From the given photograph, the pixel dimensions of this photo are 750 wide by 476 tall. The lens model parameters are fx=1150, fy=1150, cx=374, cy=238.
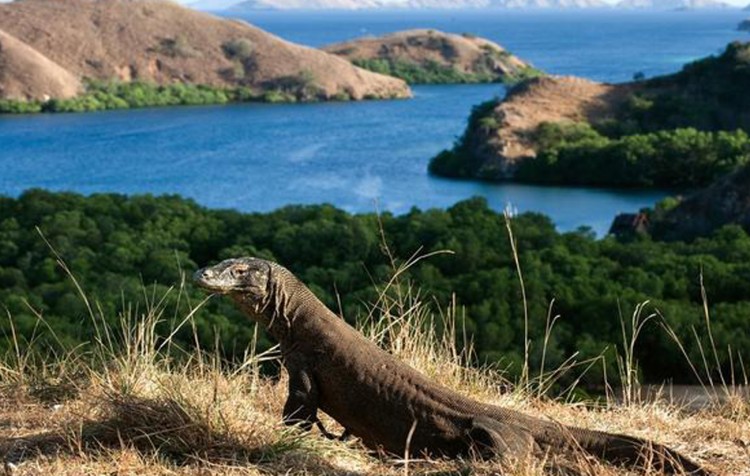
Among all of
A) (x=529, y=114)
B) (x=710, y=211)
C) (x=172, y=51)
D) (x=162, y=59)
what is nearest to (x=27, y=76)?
(x=162, y=59)

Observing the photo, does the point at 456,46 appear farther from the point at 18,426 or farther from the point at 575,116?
the point at 18,426

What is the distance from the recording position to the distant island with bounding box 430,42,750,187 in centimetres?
5647

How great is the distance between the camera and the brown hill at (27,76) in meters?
94.4

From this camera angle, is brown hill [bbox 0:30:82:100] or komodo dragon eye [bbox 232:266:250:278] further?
brown hill [bbox 0:30:82:100]

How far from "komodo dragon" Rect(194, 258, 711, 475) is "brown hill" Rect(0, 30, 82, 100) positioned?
308ft

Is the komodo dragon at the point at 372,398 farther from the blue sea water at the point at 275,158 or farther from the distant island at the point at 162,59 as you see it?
the distant island at the point at 162,59

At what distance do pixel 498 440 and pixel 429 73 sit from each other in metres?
121

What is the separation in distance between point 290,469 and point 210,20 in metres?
115

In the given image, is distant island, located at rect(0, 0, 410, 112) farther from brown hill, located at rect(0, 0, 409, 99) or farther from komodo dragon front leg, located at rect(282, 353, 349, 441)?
komodo dragon front leg, located at rect(282, 353, 349, 441)

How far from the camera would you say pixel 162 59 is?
110938mm

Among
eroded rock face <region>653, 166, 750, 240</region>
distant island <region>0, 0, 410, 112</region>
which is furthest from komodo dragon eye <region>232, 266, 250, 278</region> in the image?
distant island <region>0, 0, 410, 112</region>

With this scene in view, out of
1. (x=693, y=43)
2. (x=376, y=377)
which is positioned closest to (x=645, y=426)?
(x=376, y=377)

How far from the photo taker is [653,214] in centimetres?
3884

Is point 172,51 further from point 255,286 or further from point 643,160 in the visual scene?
point 255,286
